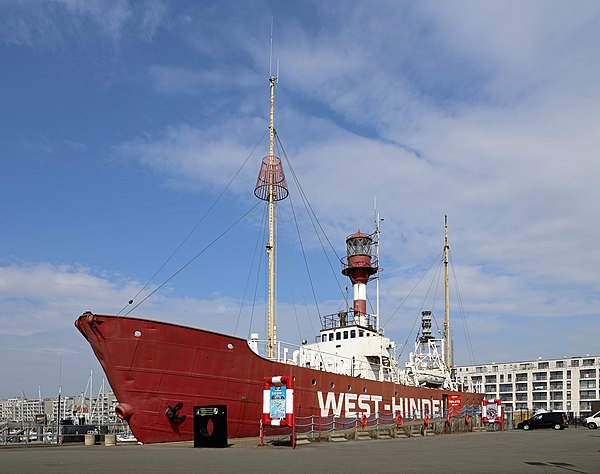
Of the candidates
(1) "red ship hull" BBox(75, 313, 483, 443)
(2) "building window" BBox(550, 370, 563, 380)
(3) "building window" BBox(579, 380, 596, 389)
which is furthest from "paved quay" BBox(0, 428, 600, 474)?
(2) "building window" BBox(550, 370, 563, 380)

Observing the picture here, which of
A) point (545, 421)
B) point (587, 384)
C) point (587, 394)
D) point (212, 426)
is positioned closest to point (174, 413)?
point (212, 426)

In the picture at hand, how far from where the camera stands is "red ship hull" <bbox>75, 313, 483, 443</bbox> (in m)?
21.3

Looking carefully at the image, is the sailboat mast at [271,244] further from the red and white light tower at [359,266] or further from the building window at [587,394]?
the building window at [587,394]

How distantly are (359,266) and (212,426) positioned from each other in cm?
2251

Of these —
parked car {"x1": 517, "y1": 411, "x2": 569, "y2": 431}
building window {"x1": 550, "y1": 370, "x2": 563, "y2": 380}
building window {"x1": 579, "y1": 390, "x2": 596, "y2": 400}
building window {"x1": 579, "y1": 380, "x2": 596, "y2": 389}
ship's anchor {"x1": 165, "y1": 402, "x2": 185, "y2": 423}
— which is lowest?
building window {"x1": 579, "y1": 390, "x2": 596, "y2": 400}

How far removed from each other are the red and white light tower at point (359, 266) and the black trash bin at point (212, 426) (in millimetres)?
20951

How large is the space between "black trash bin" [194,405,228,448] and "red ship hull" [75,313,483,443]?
1.52 meters

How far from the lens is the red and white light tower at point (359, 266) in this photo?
136 feet

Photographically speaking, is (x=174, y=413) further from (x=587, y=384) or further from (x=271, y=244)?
(x=587, y=384)

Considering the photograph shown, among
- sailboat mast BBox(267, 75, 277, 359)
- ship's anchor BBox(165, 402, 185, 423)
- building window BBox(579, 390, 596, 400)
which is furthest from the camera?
building window BBox(579, 390, 596, 400)

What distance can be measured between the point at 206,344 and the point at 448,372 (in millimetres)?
33263

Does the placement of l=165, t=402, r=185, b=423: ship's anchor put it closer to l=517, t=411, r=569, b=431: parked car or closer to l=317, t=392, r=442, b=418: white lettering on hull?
l=317, t=392, r=442, b=418: white lettering on hull

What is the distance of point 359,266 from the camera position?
41.6 m

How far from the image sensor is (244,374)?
24.4 m
